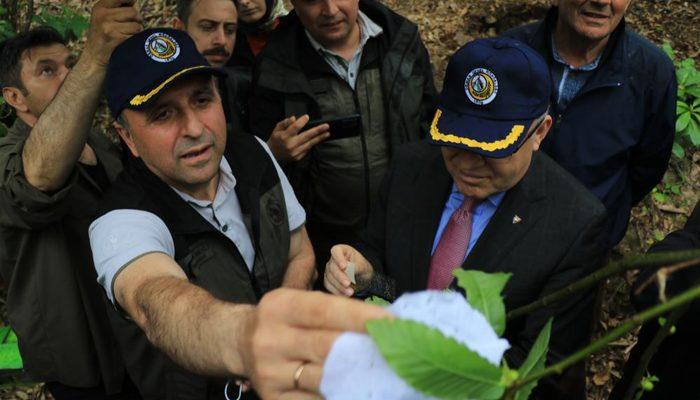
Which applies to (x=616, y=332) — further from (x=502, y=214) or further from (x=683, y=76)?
(x=683, y=76)

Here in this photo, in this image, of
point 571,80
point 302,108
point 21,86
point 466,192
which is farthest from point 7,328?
point 571,80

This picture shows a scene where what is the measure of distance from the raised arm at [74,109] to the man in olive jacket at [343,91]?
3.98ft

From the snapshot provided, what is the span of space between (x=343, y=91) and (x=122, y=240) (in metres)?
1.84

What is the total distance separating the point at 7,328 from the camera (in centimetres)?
418

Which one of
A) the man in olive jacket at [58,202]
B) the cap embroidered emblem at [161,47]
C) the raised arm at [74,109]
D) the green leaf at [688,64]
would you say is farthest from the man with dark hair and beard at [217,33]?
the green leaf at [688,64]

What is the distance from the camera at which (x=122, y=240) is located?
192cm

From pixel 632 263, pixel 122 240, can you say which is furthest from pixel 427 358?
pixel 122 240

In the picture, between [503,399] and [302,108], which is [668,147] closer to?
[302,108]

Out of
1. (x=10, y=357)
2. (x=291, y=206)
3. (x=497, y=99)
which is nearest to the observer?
(x=497, y=99)

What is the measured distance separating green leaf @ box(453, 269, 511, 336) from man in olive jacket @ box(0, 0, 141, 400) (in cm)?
171

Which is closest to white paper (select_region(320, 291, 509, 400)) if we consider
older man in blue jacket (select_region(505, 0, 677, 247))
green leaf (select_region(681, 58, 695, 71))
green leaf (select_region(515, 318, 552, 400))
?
green leaf (select_region(515, 318, 552, 400))

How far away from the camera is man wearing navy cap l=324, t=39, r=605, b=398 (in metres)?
2.16

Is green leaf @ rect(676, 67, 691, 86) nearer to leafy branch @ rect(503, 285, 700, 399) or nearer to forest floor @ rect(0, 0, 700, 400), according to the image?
forest floor @ rect(0, 0, 700, 400)

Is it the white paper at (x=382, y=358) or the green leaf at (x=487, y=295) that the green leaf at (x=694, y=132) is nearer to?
the green leaf at (x=487, y=295)
